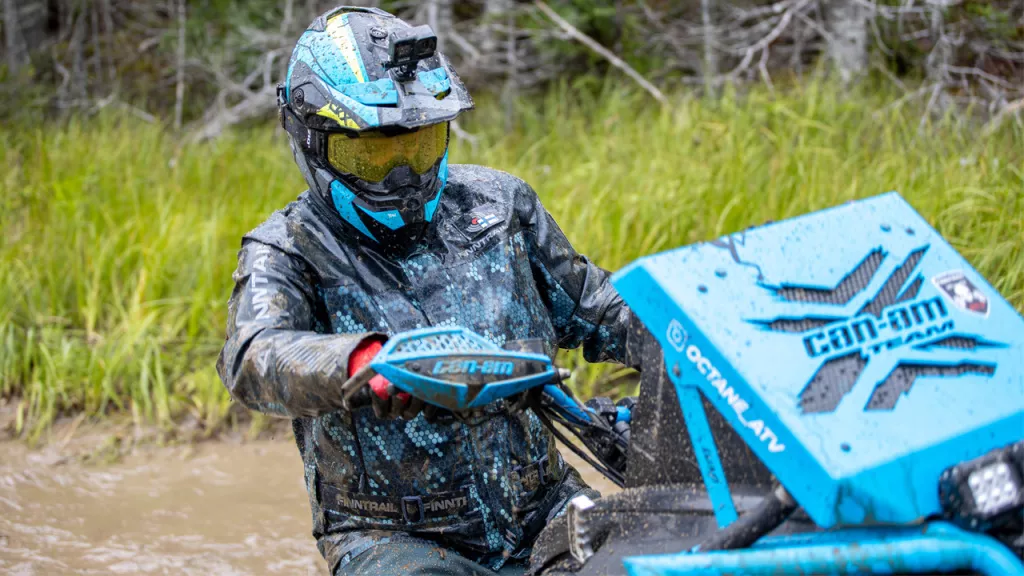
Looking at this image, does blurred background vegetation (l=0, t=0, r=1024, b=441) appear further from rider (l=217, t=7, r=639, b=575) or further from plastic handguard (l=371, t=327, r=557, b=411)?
plastic handguard (l=371, t=327, r=557, b=411)

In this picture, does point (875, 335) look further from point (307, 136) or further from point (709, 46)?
point (709, 46)

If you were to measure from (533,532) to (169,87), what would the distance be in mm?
8523

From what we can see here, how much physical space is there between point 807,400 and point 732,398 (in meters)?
0.11

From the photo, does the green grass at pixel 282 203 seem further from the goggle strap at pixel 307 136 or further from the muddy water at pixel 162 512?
the goggle strap at pixel 307 136

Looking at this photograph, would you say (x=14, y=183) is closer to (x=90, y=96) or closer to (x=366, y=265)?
(x=90, y=96)

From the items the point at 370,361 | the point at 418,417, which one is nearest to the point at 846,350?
the point at 370,361

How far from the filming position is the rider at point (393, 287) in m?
2.31

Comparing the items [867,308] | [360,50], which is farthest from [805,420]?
[360,50]

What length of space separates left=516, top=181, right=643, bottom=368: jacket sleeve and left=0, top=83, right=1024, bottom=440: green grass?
194cm

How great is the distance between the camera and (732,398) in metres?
1.57

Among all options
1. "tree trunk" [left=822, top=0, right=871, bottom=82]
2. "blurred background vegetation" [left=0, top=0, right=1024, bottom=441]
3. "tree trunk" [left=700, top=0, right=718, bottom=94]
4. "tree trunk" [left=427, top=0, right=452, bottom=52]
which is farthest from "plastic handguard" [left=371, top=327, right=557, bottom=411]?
"tree trunk" [left=427, top=0, right=452, bottom=52]

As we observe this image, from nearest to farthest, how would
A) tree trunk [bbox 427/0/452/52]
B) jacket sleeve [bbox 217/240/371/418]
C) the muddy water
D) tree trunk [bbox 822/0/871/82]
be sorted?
jacket sleeve [bbox 217/240/371/418] < the muddy water < tree trunk [bbox 822/0/871/82] < tree trunk [bbox 427/0/452/52]

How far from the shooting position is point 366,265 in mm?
2402

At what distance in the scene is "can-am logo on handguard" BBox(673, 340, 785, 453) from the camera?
1.51 meters
